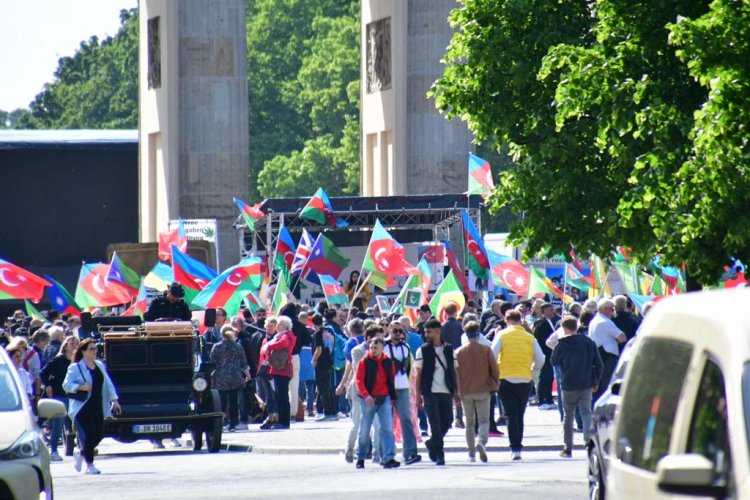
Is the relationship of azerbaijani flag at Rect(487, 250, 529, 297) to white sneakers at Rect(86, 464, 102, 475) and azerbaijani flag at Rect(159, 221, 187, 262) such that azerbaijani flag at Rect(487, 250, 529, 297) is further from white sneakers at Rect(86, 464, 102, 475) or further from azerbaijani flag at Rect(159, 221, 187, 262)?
white sneakers at Rect(86, 464, 102, 475)

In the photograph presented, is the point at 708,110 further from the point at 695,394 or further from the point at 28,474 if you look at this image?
the point at 695,394

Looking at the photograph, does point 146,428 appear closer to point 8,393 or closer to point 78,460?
point 78,460

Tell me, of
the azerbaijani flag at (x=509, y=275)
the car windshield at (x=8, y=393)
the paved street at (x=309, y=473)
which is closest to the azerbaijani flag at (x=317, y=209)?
the azerbaijani flag at (x=509, y=275)

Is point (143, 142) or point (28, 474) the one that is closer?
point (28, 474)

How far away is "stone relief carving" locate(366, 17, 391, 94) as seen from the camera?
4778cm

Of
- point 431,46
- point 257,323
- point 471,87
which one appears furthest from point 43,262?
point 471,87

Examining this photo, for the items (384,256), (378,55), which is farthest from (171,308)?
(378,55)

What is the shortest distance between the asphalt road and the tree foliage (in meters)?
3.03

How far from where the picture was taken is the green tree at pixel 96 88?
97625 mm

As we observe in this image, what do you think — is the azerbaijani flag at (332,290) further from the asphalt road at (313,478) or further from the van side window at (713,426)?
the van side window at (713,426)

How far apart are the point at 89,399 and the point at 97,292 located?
15.7 metres

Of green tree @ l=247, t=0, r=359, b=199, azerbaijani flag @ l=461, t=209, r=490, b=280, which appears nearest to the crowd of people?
azerbaijani flag @ l=461, t=209, r=490, b=280

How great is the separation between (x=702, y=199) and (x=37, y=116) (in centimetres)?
9271

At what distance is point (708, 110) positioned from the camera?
59.8 ft
